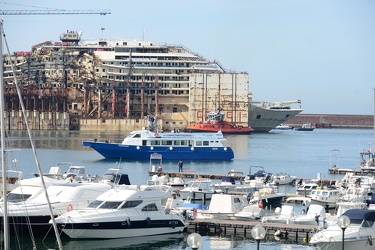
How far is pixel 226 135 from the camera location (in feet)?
445

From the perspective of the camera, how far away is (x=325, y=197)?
149 ft

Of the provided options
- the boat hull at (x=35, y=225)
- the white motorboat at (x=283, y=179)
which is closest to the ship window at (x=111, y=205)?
the boat hull at (x=35, y=225)

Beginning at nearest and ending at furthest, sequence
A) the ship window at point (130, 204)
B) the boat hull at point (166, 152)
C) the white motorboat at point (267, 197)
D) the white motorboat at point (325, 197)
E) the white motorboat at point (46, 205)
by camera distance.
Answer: the white motorboat at point (46, 205), the ship window at point (130, 204), the white motorboat at point (325, 197), the white motorboat at point (267, 197), the boat hull at point (166, 152)

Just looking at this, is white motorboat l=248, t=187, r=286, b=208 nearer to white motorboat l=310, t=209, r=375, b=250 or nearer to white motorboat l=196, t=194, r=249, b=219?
white motorboat l=196, t=194, r=249, b=219

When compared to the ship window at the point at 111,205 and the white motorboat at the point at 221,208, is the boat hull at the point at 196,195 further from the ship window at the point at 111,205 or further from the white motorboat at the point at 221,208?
the ship window at the point at 111,205

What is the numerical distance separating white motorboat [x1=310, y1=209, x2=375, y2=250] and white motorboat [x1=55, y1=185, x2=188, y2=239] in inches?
280

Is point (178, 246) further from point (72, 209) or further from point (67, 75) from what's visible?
point (67, 75)

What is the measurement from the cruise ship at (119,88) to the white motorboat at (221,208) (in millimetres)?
104166

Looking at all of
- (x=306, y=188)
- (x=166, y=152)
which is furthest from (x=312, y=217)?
(x=166, y=152)

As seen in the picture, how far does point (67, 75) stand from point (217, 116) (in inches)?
1293

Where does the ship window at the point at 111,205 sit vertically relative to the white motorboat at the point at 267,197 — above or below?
above

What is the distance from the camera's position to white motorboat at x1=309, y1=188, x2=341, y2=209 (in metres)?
45.1

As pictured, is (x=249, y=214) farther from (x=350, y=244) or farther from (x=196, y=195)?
(x=196, y=195)

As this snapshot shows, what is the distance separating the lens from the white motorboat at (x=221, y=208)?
125 feet
